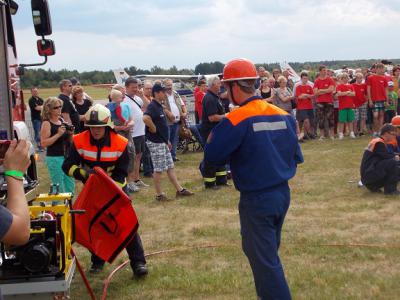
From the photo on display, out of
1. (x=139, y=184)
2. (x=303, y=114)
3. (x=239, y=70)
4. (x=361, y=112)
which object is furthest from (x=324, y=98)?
(x=239, y=70)

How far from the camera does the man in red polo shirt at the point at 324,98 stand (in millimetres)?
16219

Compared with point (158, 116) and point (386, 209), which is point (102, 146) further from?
point (386, 209)

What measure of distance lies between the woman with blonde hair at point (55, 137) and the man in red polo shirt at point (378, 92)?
10.5 meters

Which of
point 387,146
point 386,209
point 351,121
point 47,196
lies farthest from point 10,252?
point 351,121

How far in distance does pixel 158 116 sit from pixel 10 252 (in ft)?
16.9

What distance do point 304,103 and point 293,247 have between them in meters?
10.1

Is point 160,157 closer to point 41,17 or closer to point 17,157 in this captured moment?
point 41,17

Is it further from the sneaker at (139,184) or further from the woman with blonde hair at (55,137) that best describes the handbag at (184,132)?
the woman with blonde hair at (55,137)

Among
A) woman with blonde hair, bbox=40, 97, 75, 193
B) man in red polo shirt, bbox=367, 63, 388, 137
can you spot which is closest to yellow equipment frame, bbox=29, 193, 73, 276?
woman with blonde hair, bbox=40, 97, 75, 193

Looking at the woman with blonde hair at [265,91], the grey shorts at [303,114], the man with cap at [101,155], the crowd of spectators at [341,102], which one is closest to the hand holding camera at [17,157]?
the man with cap at [101,155]

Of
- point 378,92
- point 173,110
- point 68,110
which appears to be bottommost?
point 378,92

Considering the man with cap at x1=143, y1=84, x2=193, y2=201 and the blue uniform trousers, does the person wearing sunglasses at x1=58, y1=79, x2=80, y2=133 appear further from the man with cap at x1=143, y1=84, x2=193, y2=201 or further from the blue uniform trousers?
the blue uniform trousers

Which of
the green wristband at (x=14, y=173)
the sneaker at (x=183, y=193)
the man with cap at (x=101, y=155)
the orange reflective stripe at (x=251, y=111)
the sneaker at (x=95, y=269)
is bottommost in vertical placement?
the sneaker at (x=183, y=193)

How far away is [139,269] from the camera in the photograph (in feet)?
19.7
